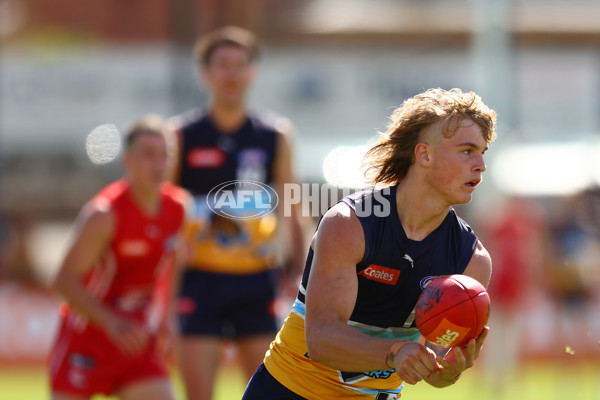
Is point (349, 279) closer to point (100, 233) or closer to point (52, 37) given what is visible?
point (100, 233)

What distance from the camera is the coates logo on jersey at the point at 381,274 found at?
384cm

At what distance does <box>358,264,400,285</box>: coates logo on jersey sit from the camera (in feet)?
12.6

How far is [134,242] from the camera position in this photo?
592 cm

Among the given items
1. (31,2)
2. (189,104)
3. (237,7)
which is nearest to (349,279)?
(189,104)

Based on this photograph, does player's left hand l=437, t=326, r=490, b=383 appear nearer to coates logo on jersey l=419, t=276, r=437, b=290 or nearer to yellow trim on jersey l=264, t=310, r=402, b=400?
coates logo on jersey l=419, t=276, r=437, b=290

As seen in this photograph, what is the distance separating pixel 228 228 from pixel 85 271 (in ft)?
2.99

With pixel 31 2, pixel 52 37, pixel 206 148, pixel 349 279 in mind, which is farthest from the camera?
pixel 31 2

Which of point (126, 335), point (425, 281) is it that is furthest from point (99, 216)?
point (425, 281)

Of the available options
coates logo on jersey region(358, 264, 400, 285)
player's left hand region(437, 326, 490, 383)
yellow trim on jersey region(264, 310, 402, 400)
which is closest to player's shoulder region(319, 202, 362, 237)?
coates logo on jersey region(358, 264, 400, 285)

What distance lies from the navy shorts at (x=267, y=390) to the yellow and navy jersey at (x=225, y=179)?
1990 millimetres

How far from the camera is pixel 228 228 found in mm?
6172

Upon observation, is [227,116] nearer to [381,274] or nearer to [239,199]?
[239,199]

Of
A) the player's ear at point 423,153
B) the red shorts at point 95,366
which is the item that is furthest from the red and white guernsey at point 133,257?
the player's ear at point 423,153

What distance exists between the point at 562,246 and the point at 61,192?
17.4 metres
